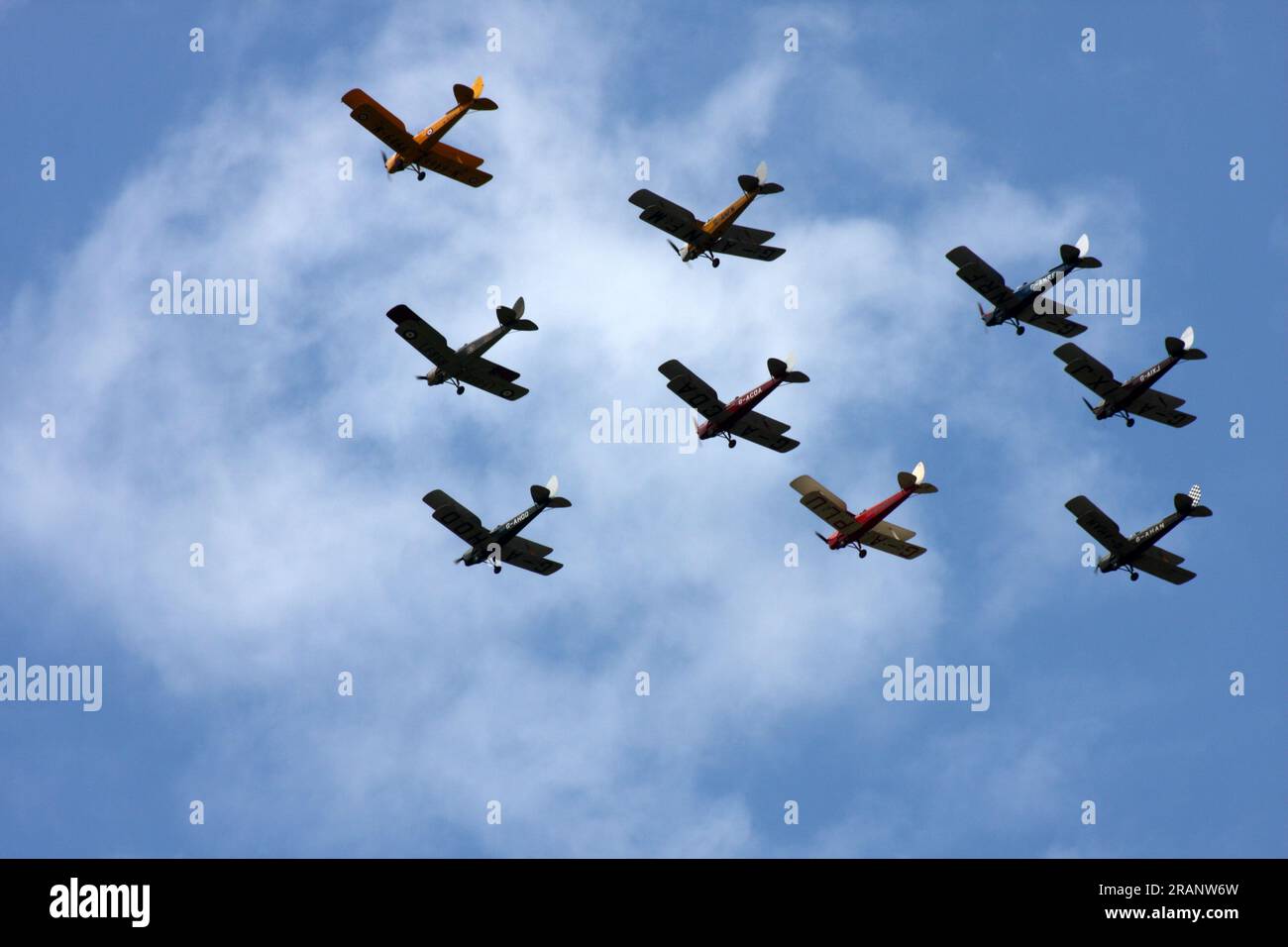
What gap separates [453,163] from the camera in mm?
92000

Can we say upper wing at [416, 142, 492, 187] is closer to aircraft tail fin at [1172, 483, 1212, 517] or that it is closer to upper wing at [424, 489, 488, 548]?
upper wing at [424, 489, 488, 548]

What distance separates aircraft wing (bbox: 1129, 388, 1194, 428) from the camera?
9388cm

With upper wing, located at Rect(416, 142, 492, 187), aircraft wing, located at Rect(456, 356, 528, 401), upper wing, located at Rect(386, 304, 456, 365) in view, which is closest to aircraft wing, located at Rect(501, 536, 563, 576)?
aircraft wing, located at Rect(456, 356, 528, 401)

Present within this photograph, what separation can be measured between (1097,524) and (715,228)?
22.7 meters

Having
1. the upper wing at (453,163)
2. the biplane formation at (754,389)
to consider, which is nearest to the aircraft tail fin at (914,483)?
the biplane formation at (754,389)

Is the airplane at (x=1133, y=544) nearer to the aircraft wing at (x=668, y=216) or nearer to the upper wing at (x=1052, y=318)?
the upper wing at (x=1052, y=318)

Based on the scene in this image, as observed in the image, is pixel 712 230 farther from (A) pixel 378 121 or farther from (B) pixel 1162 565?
(B) pixel 1162 565

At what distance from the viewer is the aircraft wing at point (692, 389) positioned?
88875 millimetres

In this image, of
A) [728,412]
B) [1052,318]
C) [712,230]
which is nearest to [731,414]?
[728,412]

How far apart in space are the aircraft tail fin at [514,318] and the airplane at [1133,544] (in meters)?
26.1

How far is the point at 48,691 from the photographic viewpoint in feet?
307
